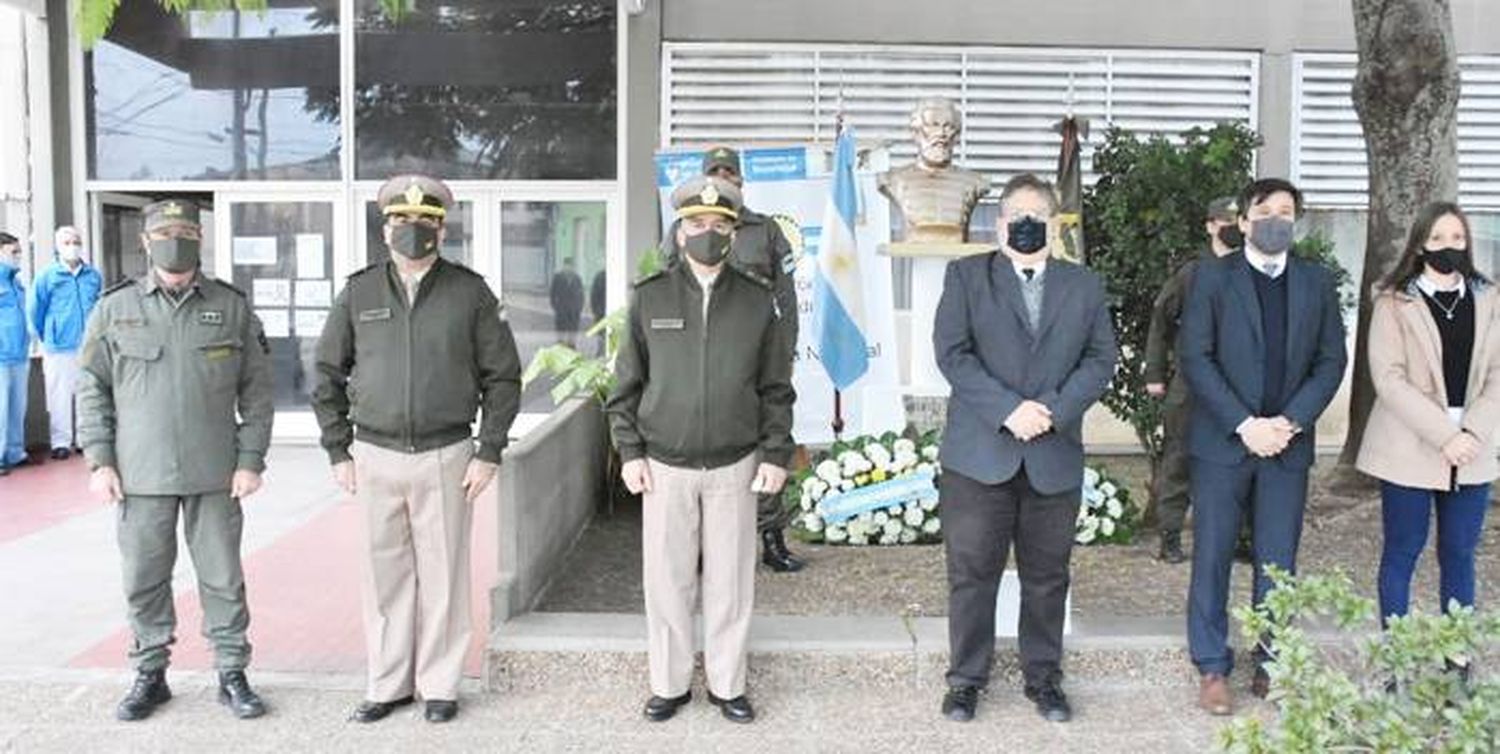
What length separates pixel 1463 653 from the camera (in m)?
2.90

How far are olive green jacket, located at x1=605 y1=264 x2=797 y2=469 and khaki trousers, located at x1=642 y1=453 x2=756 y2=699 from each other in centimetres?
9

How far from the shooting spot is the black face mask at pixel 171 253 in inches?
184

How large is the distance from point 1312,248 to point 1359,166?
496 centimetres

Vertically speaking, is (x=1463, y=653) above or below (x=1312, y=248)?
below

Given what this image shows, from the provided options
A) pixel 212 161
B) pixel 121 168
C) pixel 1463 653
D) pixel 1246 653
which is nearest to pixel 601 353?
pixel 212 161

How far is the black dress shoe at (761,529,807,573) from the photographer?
6688 mm

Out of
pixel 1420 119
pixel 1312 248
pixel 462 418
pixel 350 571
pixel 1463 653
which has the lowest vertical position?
pixel 350 571

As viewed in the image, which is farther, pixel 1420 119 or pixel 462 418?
pixel 1420 119

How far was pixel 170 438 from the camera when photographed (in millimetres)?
4688

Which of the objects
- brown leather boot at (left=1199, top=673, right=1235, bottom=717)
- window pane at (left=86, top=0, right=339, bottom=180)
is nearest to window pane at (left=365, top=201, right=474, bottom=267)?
window pane at (left=86, top=0, right=339, bottom=180)

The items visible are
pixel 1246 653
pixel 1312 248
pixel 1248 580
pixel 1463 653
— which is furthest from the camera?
pixel 1312 248

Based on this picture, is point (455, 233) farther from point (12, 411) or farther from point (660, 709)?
point (660, 709)

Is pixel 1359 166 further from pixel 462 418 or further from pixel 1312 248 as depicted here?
pixel 462 418

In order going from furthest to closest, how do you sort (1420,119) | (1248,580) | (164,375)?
(1420,119)
(1248,580)
(164,375)
